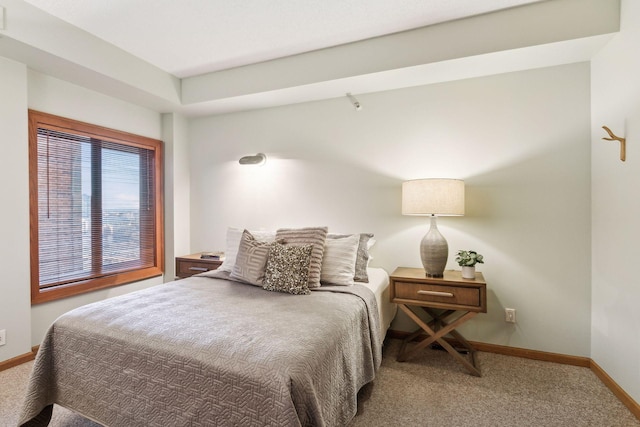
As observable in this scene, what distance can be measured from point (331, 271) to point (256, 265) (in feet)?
1.88

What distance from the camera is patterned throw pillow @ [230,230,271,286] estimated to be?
91.2 inches

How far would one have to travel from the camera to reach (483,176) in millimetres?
2668

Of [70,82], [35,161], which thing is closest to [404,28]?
[70,82]

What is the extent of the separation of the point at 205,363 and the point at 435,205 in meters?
1.89

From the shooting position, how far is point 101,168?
3.20 meters

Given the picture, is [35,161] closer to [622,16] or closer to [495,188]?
[495,188]

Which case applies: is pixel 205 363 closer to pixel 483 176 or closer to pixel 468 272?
pixel 468 272

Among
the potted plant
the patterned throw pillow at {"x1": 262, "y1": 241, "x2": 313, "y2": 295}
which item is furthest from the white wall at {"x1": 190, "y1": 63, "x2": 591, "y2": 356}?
the patterned throw pillow at {"x1": 262, "y1": 241, "x2": 313, "y2": 295}

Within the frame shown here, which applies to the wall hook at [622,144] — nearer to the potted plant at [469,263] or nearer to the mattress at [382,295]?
the potted plant at [469,263]

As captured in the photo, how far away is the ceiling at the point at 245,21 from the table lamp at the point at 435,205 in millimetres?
1227

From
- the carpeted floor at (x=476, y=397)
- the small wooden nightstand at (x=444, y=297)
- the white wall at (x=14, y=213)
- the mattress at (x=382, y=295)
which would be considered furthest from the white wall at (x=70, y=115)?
the small wooden nightstand at (x=444, y=297)

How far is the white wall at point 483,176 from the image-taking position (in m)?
2.43

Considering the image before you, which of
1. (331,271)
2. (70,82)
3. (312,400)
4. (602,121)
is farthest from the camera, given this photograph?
(70,82)

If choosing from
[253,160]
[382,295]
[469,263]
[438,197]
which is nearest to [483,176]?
[438,197]
